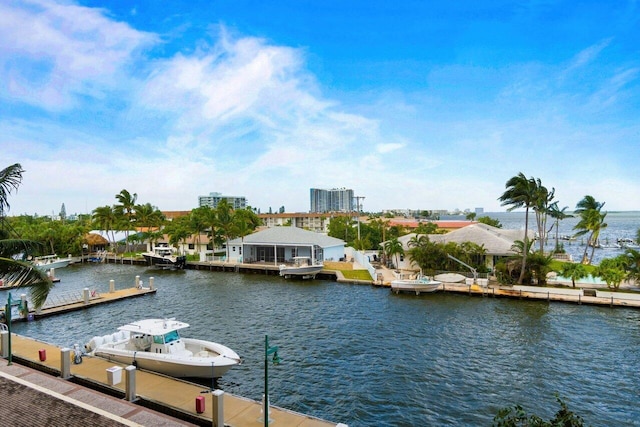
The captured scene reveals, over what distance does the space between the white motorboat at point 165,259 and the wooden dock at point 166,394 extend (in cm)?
3779

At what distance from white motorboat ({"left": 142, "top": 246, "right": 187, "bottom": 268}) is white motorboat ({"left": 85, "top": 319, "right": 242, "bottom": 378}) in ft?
124

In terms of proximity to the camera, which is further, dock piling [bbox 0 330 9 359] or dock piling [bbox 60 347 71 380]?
dock piling [bbox 0 330 9 359]

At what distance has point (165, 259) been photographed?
5753 centimetres

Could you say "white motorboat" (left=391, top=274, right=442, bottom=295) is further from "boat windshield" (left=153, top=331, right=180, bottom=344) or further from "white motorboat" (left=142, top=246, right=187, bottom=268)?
"white motorboat" (left=142, top=246, right=187, bottom=268)

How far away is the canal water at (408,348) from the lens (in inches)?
617

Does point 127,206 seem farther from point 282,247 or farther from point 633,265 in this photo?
point 633,265

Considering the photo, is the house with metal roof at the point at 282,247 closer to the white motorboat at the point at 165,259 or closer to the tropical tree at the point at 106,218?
the white motorboat at the point at 165,259

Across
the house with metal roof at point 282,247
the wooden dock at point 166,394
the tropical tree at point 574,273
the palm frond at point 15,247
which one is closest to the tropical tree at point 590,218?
the tropical tree at point 574,273

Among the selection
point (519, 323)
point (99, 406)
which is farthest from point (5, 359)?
point (519, 323)

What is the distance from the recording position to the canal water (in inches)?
617

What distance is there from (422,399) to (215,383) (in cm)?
974

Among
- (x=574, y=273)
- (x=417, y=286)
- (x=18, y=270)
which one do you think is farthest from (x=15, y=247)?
(x=574, y=273)

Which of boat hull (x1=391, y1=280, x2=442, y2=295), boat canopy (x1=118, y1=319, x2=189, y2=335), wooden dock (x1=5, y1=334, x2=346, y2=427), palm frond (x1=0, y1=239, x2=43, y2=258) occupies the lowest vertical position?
wooden dock (x1=5, y1=334, x2=346, y2=427)

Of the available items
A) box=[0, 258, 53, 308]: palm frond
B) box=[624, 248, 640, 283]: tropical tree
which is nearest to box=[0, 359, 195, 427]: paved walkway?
box=[0, 258, 53, 308]: palm frond
